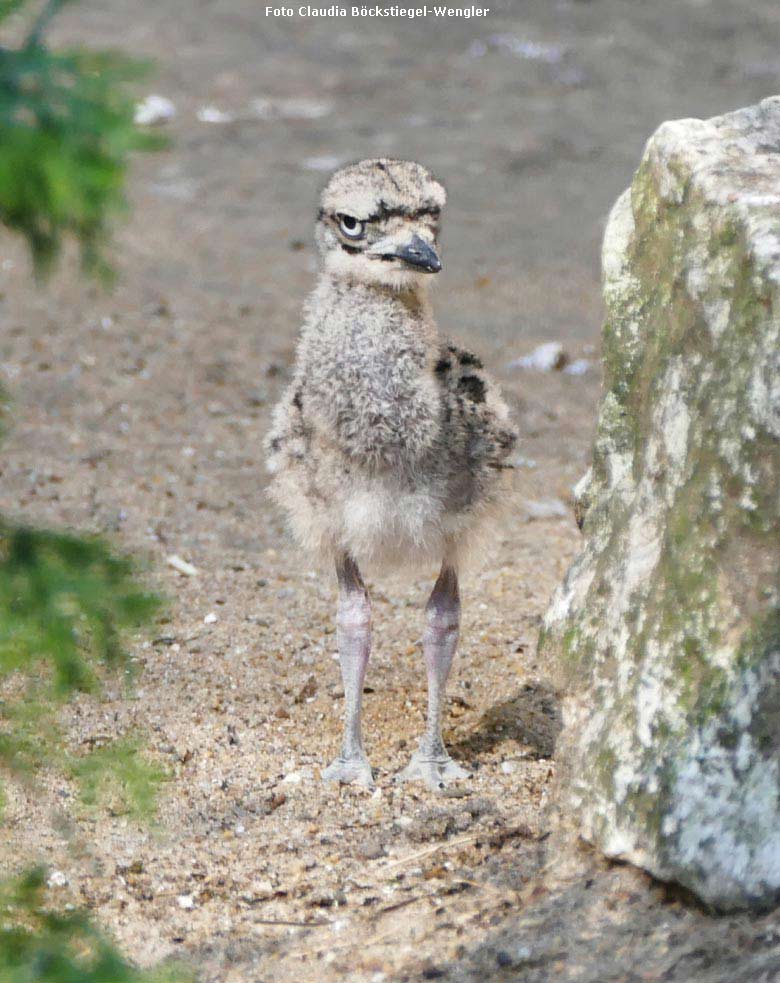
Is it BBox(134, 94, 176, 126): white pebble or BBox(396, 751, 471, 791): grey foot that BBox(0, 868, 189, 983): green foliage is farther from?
BBox(134, 94, 176, 126): white pebble

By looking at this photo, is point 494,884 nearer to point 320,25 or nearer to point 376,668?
point 376,668

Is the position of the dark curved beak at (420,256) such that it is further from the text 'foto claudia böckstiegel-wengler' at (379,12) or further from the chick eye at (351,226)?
the text 'foto claudia böckstiegel-wengler' at (379,12)

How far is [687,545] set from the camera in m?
2.99

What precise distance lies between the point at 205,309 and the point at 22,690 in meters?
3.94

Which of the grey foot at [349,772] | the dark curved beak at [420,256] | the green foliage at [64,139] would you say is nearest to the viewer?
the green foliage at [64,139]

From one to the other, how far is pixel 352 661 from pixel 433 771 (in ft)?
1.31

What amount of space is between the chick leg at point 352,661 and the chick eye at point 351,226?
3.06 feet

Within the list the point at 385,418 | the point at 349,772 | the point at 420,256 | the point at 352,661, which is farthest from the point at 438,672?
the point at 420,256

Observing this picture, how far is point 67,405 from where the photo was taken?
6672 mm

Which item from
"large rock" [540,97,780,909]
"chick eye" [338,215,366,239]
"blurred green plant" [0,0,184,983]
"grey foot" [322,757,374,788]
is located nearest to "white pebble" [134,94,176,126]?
"chick eye" [338,215,366,239]

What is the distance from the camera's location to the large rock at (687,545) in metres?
2.83

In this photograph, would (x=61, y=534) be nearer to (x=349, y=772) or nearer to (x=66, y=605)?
(x=66, y=605)

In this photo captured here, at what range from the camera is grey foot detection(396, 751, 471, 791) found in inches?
156

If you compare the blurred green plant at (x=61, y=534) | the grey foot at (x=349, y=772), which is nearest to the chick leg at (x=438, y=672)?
the grey foot at (x=349, y=772)
